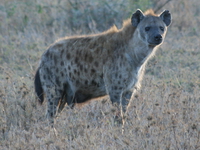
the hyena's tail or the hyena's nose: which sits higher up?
the hyena's nose

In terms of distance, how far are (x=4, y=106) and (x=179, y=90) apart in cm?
213

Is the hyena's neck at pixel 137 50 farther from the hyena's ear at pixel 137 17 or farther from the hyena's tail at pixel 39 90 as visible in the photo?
the hyena's tail at pixel 39 90

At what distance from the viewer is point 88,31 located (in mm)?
8375

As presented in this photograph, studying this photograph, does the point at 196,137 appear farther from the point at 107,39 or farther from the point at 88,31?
the point at 88,31

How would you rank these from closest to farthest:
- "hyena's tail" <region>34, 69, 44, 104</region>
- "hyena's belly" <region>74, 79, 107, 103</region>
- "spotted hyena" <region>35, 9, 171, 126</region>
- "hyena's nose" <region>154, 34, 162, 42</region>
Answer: "hyena's nose" <region>154, 34, 162, 42</region>, "spotted hyena" <region>35, 9, 171, 126</region>, "hyena's belly" <region>74, 79, 107, 103</region>, "hyena's tail" <region>34, 69, 44, 104</region>

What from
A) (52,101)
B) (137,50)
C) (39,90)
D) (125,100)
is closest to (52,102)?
(52,101)

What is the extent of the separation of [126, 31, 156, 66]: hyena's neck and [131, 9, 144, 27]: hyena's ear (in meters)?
0.12

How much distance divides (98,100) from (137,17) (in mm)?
1237

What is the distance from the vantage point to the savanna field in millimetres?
3887

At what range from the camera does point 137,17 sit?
449 cm

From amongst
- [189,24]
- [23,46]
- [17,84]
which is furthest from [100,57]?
[189,24]

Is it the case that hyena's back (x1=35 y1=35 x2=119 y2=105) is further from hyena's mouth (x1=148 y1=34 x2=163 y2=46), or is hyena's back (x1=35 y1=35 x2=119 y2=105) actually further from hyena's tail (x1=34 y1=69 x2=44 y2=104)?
hyena's mouth (x1=148 y1=34 x2=163 y2=46)

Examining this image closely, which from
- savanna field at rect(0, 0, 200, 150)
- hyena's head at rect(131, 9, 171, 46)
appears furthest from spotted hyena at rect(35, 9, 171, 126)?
savanna field at rect(0, 0, 200, 150)

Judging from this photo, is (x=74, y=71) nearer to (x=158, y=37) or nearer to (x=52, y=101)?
(x=52, y=101)
